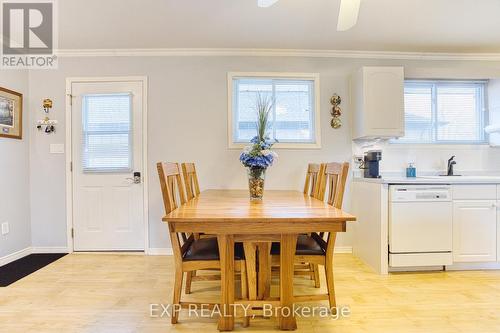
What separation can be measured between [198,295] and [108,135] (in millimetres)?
2112

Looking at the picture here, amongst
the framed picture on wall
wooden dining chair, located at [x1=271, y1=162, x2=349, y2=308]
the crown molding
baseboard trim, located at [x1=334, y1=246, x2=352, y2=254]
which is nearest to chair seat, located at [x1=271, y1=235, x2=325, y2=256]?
wooden dining chair, located at [x1=271, y1=162, x2=349, y2=308]

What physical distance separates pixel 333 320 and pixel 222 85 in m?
2.56

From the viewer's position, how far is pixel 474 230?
261 cm

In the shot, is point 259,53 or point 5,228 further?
point 259,53

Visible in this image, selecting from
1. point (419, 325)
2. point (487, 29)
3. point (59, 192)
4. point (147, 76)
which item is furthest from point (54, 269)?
point (487, 29)

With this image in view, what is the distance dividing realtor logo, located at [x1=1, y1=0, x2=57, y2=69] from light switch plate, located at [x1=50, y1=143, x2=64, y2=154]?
91cm

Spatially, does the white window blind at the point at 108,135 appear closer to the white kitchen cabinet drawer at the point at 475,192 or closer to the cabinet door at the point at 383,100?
the cabinet door at the point at 383,100

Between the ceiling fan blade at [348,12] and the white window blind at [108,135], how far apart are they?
94.8 inches

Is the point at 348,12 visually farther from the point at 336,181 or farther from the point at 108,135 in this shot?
the point at 108,135

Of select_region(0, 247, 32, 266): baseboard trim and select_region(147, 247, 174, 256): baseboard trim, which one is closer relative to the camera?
select_region(0, 247, 32, 266): baseboard trim

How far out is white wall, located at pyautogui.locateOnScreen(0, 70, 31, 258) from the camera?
112 inches

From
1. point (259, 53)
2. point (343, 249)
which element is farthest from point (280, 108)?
point (343, 249)

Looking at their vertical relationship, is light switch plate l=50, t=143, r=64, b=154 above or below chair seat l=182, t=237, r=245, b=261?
above

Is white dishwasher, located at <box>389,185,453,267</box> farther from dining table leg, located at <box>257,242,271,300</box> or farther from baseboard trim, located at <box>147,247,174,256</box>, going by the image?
baseboard trim, located at <box>147,247,174,256</box>
